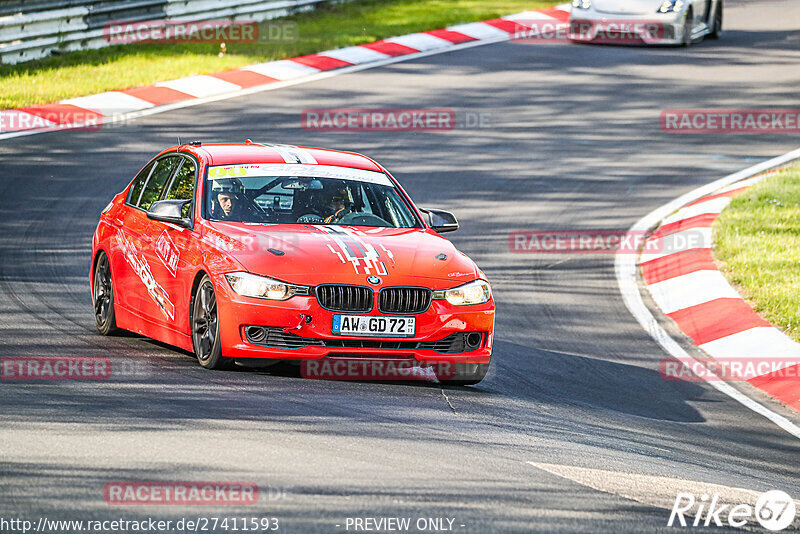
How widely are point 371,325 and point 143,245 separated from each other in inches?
86.8

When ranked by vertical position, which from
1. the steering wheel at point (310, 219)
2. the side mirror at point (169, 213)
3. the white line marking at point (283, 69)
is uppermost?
the side mirror at point (169, 213)

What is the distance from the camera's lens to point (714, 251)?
527 inches

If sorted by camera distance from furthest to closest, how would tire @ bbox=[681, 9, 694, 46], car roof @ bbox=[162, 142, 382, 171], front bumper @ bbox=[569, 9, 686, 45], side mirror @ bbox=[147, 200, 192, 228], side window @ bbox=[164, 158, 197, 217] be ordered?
tire @ bbox=[681, 9, 694, 46] < front bumper @ bbox=[569, 9, 686, 45] < car roof @ bbox=[162, 142, 382, 171] < side window @ bbox=[164, 158, 197, 217] < side mirror @ bbox=[147, 200, 192, 228]

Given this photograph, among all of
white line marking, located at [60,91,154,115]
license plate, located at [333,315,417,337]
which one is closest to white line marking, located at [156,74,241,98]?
white line marking, located at [60,91,154,115]

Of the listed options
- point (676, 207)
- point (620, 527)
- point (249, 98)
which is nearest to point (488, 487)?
point (620, 527)

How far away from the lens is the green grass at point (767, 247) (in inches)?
458

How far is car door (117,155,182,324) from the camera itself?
31.4 ft

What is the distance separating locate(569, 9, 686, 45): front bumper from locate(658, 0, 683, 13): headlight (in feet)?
0.36

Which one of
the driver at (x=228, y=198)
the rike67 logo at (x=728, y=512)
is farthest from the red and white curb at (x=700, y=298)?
the driver at (x=228, y=198)

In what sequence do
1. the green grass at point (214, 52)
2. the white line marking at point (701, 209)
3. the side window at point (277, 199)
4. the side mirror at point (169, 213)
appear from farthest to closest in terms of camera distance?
the green grass at point (214, 52) < the white line marking at point (701, 209) < the side window at point (277, 199) < the side mirror at point (169, 213)

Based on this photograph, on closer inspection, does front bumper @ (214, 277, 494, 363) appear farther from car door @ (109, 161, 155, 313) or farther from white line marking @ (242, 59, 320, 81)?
white line marking @ (242, 59, 320, 81)

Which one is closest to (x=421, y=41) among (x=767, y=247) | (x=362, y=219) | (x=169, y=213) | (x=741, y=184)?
(x=741, y=184)

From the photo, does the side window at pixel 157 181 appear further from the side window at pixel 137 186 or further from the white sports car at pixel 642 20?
the white sports car at pixel 642 20

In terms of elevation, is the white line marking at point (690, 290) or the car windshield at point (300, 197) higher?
the car windshield at point (300, 197)
